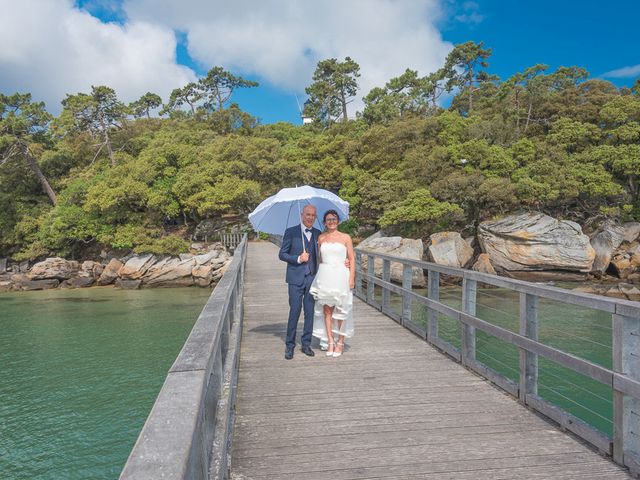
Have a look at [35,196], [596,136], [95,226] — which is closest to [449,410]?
[596,136]

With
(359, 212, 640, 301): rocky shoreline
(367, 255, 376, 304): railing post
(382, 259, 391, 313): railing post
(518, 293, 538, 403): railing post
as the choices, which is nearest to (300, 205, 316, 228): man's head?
(518, 293, 538, 403): railing post

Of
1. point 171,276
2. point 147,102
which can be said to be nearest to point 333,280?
point 171,276

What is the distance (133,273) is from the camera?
2448cm

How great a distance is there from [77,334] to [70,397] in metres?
5.84

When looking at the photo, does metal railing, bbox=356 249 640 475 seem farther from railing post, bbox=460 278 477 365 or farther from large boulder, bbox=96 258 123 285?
large boulder, bbox=96 258 123 285

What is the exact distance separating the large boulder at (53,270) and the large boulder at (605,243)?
2838cm

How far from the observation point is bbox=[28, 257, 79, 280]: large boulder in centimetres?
2534

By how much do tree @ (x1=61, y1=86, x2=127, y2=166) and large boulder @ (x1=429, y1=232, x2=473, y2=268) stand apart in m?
26.6

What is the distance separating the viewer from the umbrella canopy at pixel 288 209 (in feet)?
17.0

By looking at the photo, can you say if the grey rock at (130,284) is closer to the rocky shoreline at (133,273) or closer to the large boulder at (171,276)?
the rocky shoreline at (133,273)

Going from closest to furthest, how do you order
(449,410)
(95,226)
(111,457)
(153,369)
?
1. (449,410)
2. (111,457)
3. (153,369)
4. (95,226)

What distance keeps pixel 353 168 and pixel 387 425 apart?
26712mm

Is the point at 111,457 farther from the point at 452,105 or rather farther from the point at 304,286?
the point at 452,105

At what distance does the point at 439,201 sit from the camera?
2367 centimetres
